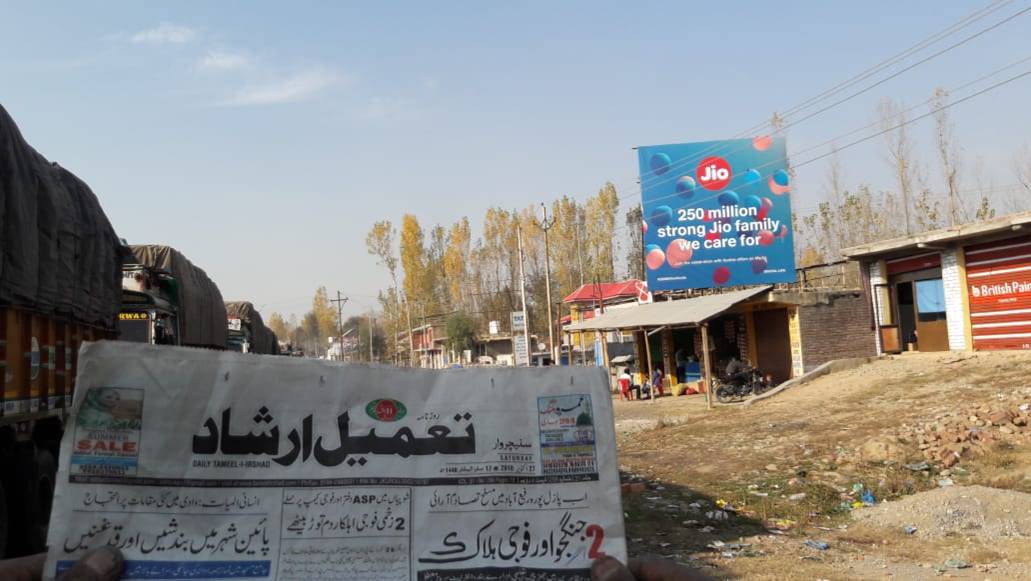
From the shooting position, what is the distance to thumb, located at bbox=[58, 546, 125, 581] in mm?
2496

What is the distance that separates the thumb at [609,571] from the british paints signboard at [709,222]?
3076cm

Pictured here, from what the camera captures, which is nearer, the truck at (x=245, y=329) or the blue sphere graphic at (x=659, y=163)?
the truck at (x=245, y=329)

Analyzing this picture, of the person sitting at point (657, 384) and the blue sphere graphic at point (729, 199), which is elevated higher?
the blue sphere graphic at point (729, 199)

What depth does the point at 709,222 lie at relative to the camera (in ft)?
109

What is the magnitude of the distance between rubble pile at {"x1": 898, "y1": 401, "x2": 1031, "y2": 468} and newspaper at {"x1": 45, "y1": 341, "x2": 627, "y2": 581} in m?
11.6

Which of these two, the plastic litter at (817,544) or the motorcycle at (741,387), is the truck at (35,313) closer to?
the plastic litter at (817,544)

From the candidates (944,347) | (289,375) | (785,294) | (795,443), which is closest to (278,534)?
(289,375)

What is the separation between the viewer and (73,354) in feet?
29.2

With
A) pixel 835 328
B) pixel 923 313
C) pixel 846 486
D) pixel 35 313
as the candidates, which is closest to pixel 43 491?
pixel 35 313

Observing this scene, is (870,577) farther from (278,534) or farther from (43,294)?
(43,294)

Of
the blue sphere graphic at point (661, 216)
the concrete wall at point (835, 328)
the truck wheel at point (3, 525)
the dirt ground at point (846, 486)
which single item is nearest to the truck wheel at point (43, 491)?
the truck wheel at point (3, 525)

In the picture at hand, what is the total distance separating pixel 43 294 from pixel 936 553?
8892mm

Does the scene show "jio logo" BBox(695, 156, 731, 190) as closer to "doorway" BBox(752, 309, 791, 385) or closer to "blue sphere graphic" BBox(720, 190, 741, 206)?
"blue sphere graphic" BBox(720, 190, 741, 206)

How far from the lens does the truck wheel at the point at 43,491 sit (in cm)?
697
